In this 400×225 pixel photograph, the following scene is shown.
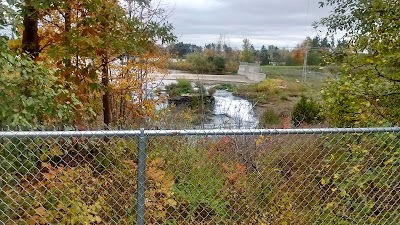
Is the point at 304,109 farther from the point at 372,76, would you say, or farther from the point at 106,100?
the point at 372,76

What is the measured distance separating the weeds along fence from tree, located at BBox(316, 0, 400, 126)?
63 cm

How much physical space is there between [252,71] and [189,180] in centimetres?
1118

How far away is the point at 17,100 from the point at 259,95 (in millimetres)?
10795

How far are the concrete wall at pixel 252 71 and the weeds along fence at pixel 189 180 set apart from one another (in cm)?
1024

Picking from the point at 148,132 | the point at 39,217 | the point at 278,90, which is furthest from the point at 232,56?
the point at 148,132

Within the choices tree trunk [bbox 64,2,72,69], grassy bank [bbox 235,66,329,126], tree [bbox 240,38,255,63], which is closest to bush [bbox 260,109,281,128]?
grassy bank [bbox 235,66,329,126]

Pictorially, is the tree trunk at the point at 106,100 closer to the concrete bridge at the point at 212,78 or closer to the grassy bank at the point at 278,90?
the concrete bridge at the point at 212,78

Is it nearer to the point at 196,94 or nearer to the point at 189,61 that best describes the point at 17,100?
the point at 189,61

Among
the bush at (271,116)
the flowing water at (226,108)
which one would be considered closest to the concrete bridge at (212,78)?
the flowing water at (226,108)

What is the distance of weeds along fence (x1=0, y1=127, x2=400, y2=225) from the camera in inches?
93.7

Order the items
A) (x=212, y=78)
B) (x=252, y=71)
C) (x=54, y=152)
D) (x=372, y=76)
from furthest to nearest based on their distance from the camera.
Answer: (x=252, y=71), (x=212, y=78), (x=372, y=76), (x=54, y=152)

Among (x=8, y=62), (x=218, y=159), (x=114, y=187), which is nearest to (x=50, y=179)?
(x=114, y=187)

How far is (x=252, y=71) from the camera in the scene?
46.0 feet

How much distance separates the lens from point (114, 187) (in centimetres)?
288
